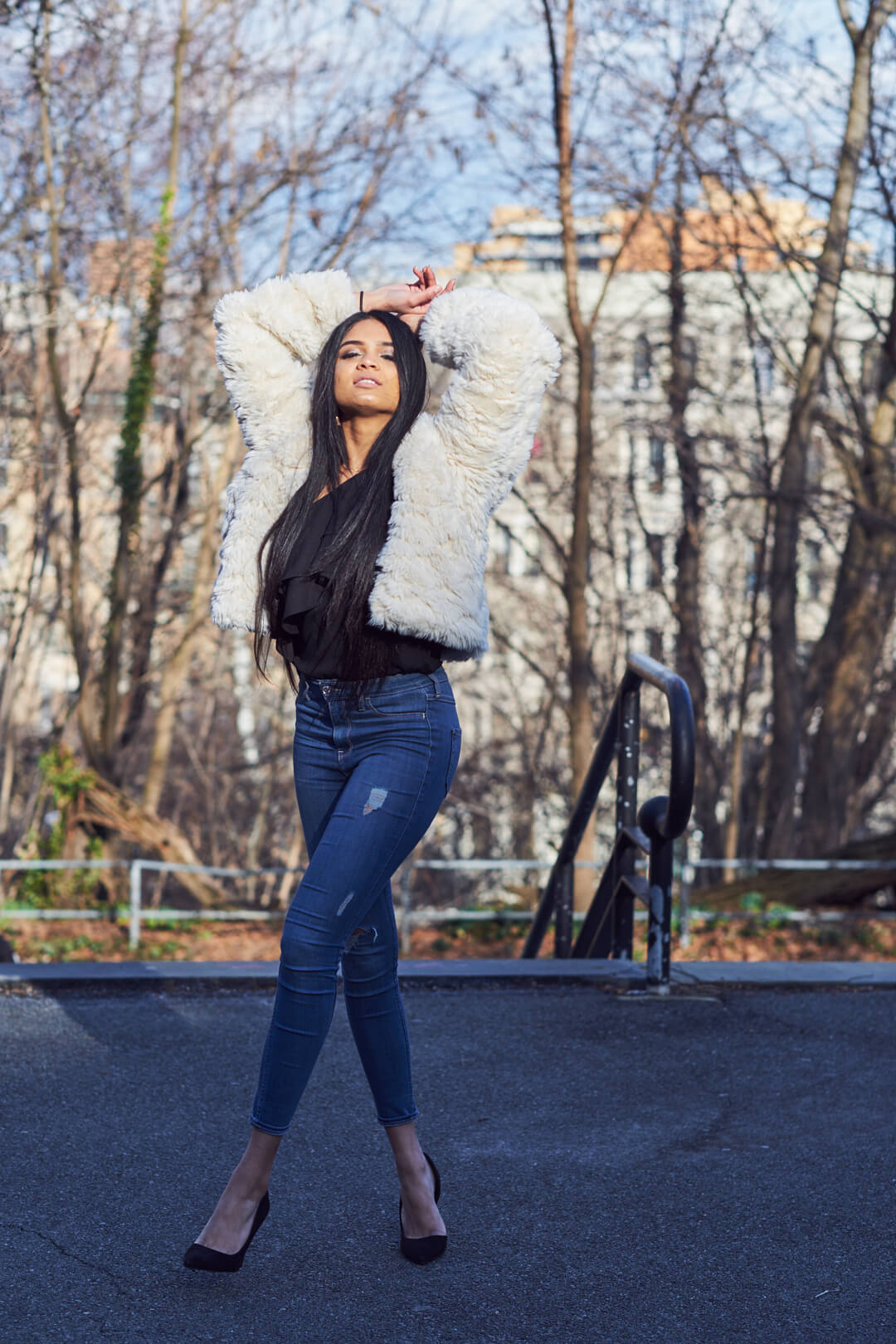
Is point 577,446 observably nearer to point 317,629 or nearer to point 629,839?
point 629,839

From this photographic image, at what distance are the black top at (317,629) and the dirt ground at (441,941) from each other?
268 inches

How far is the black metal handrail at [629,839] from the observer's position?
4.62m

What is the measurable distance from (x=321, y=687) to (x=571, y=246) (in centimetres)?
1052

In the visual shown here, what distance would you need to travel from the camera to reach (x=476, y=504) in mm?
2803

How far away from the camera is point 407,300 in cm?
302

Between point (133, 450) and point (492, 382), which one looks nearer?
point (492, 382)

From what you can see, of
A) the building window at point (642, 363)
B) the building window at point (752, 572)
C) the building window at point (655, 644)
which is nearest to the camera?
the building window at point (642, 363)

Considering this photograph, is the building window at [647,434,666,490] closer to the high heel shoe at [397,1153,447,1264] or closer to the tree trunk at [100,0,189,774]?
the tree trunk at [100,0,189,774]

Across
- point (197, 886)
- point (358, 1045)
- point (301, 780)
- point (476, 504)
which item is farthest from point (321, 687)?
point (197, 886)

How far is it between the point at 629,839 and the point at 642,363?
13.8 m

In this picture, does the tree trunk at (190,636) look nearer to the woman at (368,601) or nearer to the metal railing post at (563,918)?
the metal railing post at (563,918)

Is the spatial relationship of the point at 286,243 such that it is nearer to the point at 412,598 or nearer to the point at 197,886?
the point at 197,886

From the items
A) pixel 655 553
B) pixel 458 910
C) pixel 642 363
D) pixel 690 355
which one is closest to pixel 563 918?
pixel 458 910

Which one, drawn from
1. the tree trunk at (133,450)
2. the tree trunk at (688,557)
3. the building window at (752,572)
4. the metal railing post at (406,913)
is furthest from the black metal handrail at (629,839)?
the building window at (752,572)
